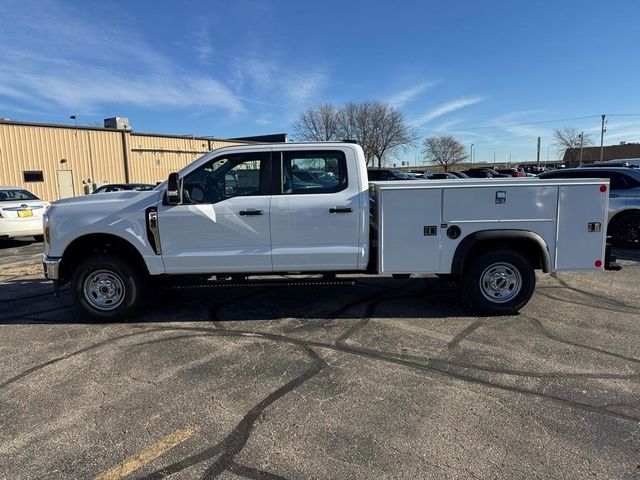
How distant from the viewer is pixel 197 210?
17.8 ft

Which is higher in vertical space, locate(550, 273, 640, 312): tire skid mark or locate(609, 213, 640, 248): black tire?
locate(609, 213, 640, 248): black tire

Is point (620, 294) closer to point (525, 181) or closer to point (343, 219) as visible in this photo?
point (525, 181)

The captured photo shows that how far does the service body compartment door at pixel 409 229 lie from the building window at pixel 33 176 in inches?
894

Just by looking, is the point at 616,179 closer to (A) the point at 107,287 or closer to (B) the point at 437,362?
(B) the point at 437,362

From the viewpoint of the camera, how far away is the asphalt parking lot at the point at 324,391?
2922 millimetres

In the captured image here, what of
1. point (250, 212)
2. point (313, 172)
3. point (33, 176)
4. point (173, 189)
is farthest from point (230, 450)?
point (33, 176)

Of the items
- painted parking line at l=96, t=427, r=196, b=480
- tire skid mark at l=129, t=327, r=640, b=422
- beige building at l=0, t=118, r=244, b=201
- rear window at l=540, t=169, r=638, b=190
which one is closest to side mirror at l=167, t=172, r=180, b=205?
tire skid mark at l=129, t=327, r=640, b=422

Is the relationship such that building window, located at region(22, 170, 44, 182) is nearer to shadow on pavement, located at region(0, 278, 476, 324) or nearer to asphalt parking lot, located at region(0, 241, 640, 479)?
shadow on pavement, located at region(0, 278, 476, 324)

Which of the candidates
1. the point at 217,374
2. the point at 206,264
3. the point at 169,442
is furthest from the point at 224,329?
the point at 169,442

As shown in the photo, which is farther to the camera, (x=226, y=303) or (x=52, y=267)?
(x=226, y=303)

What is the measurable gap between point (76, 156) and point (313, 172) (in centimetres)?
2321

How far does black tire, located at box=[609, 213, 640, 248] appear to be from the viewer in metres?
10.2

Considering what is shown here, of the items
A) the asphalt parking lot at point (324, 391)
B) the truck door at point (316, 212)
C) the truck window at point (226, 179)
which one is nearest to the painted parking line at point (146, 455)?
the asphalt parking lot at point (324, 391)

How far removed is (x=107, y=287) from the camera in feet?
18.7
